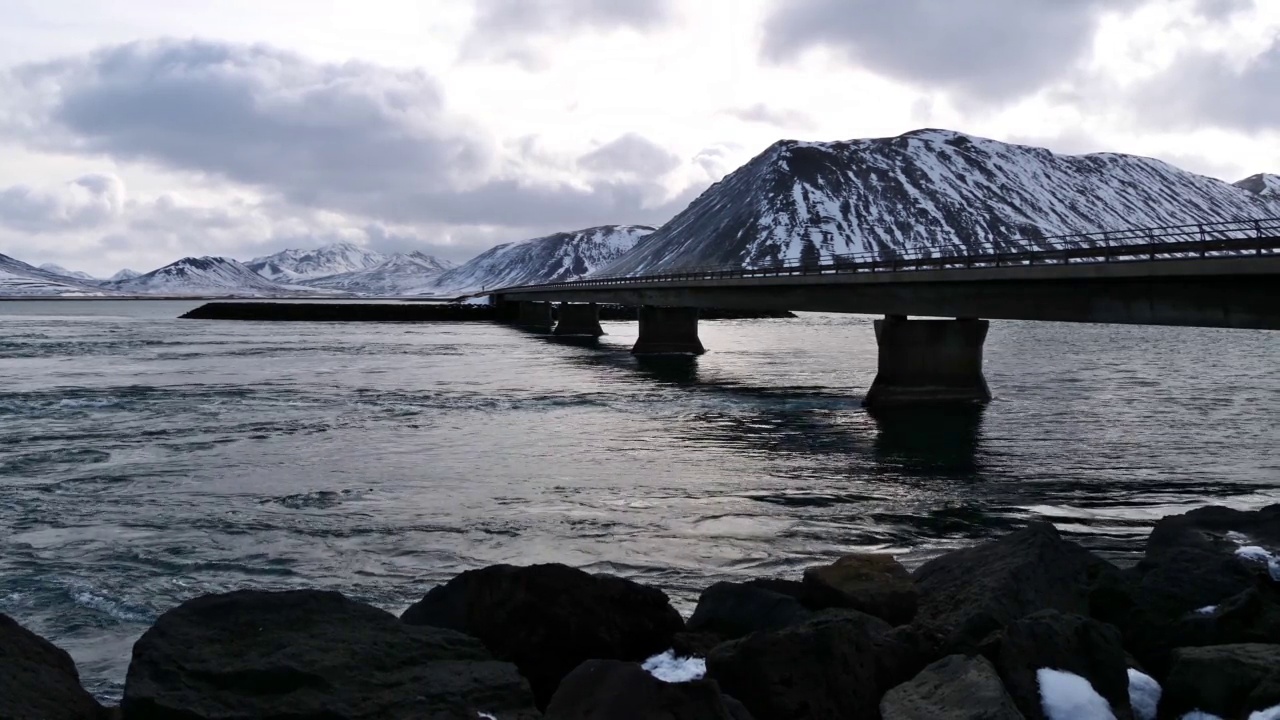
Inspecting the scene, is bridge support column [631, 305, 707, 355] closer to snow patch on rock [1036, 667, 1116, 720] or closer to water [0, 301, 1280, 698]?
water [0, 301, 1280, 698]

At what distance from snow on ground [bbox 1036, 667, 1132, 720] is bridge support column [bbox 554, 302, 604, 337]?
107378 mm

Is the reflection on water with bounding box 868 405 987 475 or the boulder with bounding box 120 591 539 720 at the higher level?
the boulder with bounding box 120 591 539 720

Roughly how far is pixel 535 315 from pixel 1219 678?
145588 mm

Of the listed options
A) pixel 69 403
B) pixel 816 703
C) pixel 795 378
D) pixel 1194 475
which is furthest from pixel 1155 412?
pixel 69 403

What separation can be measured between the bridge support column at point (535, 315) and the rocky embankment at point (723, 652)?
128754mm

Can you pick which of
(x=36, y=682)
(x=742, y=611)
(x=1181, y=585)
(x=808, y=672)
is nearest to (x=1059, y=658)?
(x=808, y=672)

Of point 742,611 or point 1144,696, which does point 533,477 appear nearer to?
point 742,611

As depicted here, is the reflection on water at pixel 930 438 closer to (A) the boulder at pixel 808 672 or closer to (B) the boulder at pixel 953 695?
(A) the boulder at pixel 808 672

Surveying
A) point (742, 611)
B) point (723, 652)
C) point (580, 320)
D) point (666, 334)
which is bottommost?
point (742, 611)

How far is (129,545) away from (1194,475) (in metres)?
24.0

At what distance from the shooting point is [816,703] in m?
8.84

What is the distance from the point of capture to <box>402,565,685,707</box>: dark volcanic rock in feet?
32.7

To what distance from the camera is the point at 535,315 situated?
152875 mm

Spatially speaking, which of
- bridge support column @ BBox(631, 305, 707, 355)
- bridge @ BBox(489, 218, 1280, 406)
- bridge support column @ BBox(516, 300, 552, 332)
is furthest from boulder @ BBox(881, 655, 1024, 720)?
bridge support column @ BBox(516, 300, 552, 332)
